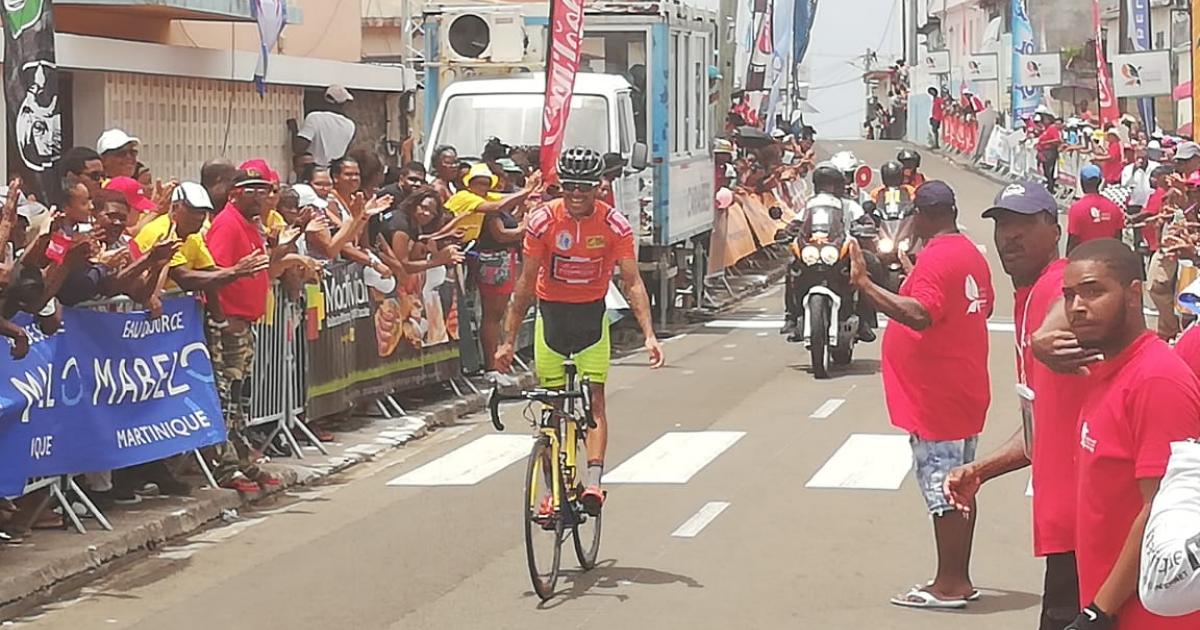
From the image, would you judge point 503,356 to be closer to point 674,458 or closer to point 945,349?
point 945,349

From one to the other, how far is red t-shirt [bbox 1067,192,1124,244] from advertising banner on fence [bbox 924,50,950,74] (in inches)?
2202

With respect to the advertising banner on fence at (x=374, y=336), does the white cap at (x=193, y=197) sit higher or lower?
higher

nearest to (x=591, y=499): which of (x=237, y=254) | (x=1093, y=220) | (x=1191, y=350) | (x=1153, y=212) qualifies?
(x=237, y=254)

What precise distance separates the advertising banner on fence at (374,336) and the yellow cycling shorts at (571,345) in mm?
4343

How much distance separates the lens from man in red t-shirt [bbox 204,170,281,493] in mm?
12195

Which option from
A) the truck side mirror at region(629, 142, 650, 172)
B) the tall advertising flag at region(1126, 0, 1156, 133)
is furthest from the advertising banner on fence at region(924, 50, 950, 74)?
the truck side mirror at region(629, 142, 650, 172)

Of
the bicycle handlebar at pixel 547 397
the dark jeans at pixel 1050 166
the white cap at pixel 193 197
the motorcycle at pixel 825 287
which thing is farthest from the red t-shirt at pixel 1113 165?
the bicycle handlebar at pixel 547 397

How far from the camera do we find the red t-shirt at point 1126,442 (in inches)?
191

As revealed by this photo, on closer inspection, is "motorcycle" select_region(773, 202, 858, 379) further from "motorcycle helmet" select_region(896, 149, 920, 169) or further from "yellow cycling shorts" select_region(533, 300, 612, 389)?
"yellow cycling shorts" select_region(533, 300, 612, 389)

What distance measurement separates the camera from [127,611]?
9.57 meters

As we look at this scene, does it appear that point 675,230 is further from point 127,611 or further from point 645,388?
point 127,611

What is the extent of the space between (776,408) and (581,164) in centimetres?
696

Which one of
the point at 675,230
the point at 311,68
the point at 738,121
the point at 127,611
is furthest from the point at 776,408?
the point at 738,121

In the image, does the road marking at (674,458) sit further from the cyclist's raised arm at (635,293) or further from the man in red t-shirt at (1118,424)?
the man in red t-shirt at (1118,424)
